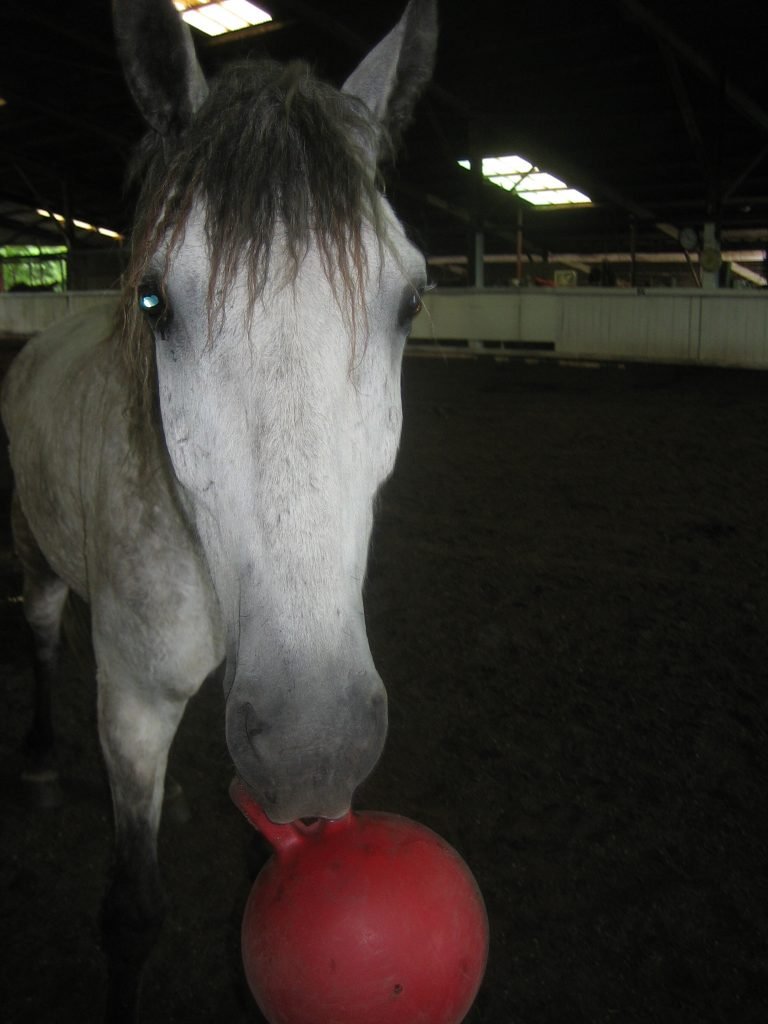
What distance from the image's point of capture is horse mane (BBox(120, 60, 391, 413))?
1.22 meters

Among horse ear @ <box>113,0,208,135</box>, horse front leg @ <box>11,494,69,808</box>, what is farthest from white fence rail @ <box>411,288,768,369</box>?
horse ear @ <box>113,0,208,135</box>

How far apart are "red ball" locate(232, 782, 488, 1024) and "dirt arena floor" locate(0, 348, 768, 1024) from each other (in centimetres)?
67

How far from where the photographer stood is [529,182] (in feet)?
58.5

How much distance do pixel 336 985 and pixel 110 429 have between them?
1.35m

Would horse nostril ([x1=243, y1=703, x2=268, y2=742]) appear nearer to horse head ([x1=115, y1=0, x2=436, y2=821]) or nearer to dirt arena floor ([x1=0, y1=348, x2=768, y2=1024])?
horse head ([x1=115, y1=0, x2=436, y2=821])

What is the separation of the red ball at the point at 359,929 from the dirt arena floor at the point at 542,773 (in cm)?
67

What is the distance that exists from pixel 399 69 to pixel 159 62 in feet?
1.77

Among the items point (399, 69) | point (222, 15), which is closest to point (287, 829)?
point (399, 69)

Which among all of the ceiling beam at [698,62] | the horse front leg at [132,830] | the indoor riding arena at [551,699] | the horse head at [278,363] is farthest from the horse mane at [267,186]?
the ceiling beam at [698,62]

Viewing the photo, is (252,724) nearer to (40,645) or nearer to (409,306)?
(409,306)

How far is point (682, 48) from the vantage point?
1014 centimetres

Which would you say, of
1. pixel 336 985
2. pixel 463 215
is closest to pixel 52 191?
pixel 463 215

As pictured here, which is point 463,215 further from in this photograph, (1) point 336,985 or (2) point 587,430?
(1) point 336,985

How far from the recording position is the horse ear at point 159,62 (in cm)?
137
